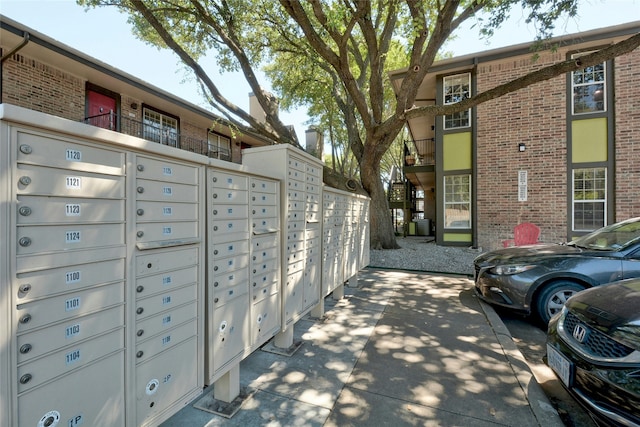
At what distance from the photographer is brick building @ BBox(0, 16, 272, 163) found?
654cm

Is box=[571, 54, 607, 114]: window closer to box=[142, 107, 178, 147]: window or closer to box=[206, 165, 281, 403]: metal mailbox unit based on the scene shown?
box=[206, 165, 281, 403]: metal mailbox unit

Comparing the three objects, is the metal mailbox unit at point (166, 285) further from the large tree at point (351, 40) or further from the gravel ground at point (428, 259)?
the gravel ground at point (428, 259)

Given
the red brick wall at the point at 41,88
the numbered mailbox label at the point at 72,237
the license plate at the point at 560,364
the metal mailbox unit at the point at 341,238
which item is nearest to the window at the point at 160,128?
the red brick wall at the point at 41,88

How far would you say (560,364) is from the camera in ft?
7.38

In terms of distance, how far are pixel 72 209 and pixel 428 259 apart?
7.97 metres

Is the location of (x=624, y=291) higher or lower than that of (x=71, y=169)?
Answer: lower

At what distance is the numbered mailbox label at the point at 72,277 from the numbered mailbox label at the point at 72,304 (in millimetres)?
77

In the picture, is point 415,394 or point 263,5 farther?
point 263,5

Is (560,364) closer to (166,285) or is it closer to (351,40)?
(166,285)

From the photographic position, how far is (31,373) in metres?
1.22

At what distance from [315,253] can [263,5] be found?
27.4ft

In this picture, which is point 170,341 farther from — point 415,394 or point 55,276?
point 415,394

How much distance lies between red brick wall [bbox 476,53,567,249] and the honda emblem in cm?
820

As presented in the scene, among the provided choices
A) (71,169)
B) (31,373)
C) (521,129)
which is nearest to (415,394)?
(31,373)
